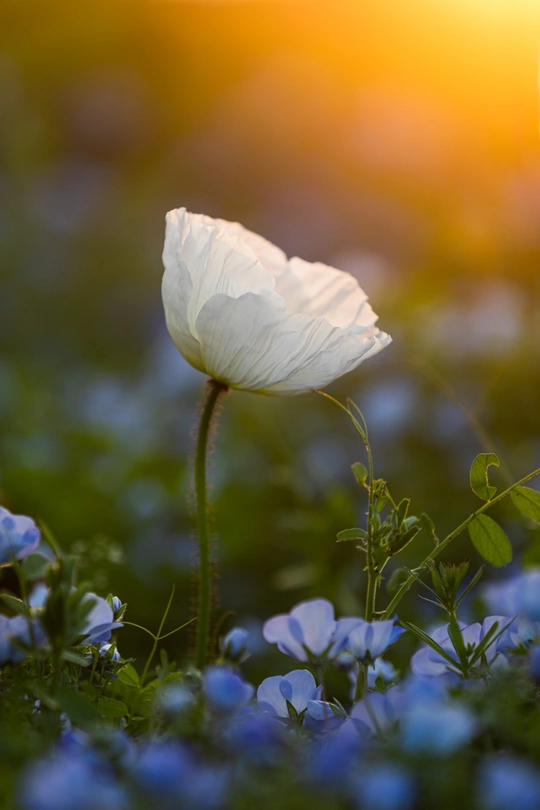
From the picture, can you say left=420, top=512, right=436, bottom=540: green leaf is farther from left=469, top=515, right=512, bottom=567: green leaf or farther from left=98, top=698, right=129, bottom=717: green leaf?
left=98, top=698, right=129, bottom=717: green leaf

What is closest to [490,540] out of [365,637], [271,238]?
[365,637]

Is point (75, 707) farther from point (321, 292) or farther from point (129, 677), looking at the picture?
point (321, 292)

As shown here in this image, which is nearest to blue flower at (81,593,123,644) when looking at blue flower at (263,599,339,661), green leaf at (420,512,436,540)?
blue flower at (263,599,339,661)

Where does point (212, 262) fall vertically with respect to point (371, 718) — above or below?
above

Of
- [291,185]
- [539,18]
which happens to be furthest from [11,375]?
[291,185]

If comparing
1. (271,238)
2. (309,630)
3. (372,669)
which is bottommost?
(271,238)

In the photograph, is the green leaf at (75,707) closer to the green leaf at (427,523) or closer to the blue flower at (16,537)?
the blue flower at (16,537)
